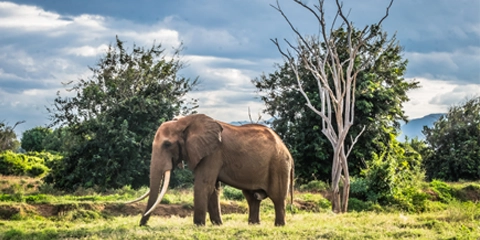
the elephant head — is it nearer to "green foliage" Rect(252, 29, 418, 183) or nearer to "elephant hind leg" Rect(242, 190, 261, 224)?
"elephant hind leg" Rect(242, 190, 261, 224)

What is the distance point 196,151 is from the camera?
49.7 ft

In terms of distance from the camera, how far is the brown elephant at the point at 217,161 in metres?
15.1

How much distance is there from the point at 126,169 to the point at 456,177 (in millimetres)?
25078

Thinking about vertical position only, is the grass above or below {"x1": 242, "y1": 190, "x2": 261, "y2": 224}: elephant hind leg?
below

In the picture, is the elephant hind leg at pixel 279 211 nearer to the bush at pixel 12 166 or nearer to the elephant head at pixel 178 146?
the elephant head at pixel 178 146

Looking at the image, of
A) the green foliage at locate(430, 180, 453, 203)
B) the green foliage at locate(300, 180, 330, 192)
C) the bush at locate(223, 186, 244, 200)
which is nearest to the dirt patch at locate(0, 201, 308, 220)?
the bush at locate(223, 186, 244, 200)

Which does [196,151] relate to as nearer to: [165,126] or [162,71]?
[165,126]

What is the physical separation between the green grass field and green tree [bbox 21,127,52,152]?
4514 centimetres

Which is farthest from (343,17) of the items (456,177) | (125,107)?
(456,177)

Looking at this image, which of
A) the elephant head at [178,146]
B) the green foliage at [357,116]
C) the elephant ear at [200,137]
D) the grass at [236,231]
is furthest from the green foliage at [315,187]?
the elephant head at [178,146]

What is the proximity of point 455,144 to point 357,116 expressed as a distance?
15.3 m

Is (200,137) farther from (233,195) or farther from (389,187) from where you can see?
(389,187)

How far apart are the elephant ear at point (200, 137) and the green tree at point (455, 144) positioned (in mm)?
30866

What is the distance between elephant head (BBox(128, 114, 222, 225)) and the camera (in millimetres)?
15062
